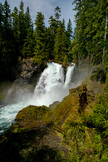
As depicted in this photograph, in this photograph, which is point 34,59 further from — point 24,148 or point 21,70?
point 24,148

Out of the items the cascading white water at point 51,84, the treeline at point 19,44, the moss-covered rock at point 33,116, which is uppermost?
the treeline at point 19,44

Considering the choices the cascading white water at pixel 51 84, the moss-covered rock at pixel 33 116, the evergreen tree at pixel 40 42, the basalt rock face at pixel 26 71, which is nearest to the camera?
the moss-covered rock at pixel 33 116

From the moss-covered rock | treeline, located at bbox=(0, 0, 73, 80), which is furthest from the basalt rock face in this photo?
the moss-covered rock

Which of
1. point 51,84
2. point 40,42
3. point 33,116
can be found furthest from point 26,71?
point 33,116

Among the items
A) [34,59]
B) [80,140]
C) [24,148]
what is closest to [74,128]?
[80,140]

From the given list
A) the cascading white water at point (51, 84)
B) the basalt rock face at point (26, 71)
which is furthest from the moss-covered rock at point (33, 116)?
the basalt rock face at point (26, 71)

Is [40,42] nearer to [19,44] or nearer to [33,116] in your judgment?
[19,44]

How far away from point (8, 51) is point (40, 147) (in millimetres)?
21720

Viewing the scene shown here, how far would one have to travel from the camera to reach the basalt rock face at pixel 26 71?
2209 cm

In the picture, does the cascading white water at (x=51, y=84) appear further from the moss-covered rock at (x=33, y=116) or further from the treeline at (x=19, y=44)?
the moss-covered rock at (x=33, y=116)

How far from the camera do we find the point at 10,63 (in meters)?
22.5

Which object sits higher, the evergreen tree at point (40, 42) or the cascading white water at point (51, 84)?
the evergreen tree at point (40, 42)

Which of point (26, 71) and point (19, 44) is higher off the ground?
point (19, 44)

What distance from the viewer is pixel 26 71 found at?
A: 22.4 metres
